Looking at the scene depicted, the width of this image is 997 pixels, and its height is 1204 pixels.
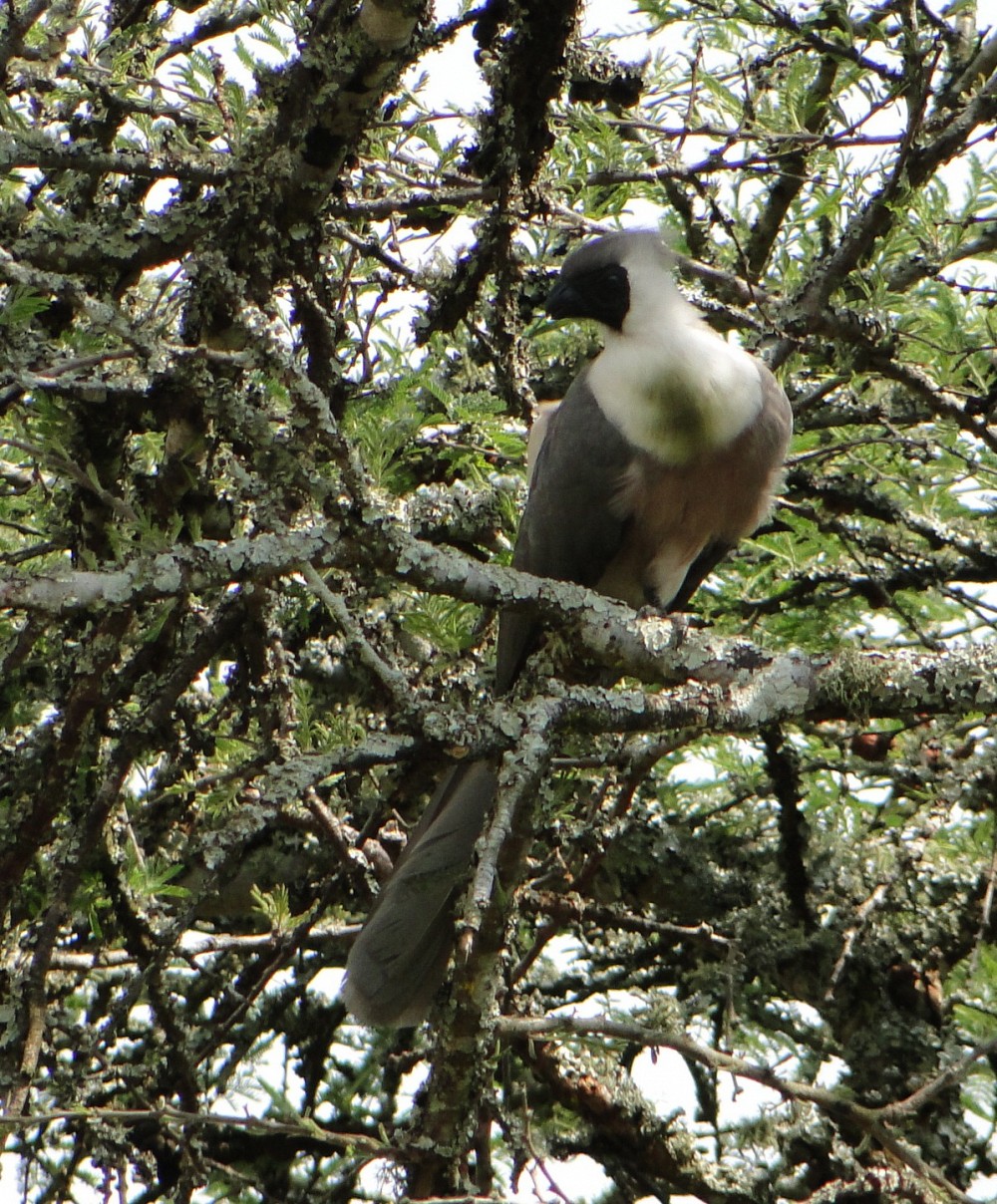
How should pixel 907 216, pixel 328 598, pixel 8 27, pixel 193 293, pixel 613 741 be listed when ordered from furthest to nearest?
pixel 907 216, pixel 613 741, pixel 193 293, pixel 8 27, pixel 328 598

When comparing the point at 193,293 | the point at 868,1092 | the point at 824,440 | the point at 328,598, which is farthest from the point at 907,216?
the point at 868,1092

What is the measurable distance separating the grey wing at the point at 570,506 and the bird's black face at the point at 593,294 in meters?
0.20

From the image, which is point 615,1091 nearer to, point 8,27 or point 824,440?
point 824,440

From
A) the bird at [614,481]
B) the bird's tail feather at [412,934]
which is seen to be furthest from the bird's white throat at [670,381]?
the bird's tail feather at [412,934]

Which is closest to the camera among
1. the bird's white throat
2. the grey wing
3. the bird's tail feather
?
the bird's tail feather

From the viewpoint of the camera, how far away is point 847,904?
389 centimetres

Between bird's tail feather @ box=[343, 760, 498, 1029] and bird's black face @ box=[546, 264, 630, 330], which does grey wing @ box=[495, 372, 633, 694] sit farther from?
bird's tail feather @ box=[343, 760, 498, 1029]

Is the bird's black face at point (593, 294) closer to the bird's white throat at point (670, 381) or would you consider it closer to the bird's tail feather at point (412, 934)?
the bird's white throat at point (670, 381)

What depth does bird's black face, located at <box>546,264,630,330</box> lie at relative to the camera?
12.3 feet

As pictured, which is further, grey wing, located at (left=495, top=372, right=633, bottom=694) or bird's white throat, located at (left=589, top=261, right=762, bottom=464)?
grey wing, located at (left=495, top=372, right=633, bottom=694)

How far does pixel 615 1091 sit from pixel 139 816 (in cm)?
144

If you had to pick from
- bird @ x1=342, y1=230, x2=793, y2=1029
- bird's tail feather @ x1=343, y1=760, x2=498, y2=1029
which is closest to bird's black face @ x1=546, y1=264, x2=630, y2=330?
bird @ x1=342, y1=230, x2=793, y2=1029

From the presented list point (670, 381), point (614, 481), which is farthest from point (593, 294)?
point (614, 481)

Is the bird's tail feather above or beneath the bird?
beneath
